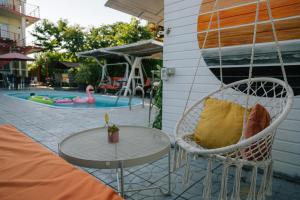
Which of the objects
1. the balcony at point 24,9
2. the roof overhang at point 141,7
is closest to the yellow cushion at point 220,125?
the roof overhang at point 141,7

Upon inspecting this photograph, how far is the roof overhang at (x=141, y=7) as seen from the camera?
4.33 m

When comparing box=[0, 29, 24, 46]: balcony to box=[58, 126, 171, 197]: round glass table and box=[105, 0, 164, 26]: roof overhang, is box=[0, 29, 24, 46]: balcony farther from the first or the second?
box=[58, 126, 171, 197]: round glass table

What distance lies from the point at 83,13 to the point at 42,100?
16.9 metres

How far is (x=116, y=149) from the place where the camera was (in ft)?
5.82

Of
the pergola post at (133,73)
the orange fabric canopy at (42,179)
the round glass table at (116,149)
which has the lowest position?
the orange fabric canopy at (42,179)

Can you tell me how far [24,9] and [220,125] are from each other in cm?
2235

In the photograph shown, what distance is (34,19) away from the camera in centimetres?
1966

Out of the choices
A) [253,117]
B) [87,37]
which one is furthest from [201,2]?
[87,37]

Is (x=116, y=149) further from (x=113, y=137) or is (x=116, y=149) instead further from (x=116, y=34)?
(x=116, y=34)

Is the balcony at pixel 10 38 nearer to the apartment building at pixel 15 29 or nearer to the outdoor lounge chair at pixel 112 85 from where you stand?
the apartment building at pixel 15 29

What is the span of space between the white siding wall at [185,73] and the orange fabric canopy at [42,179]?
2.07 metres

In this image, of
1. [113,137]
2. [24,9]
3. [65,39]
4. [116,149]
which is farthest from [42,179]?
[24,9]

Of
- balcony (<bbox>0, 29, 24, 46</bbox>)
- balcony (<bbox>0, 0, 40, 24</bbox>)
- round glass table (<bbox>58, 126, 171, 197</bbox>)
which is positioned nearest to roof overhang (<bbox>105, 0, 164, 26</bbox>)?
round glass table (<bbox>58, 126, 171, 197</bbox>)

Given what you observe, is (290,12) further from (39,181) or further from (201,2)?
(39,181)
